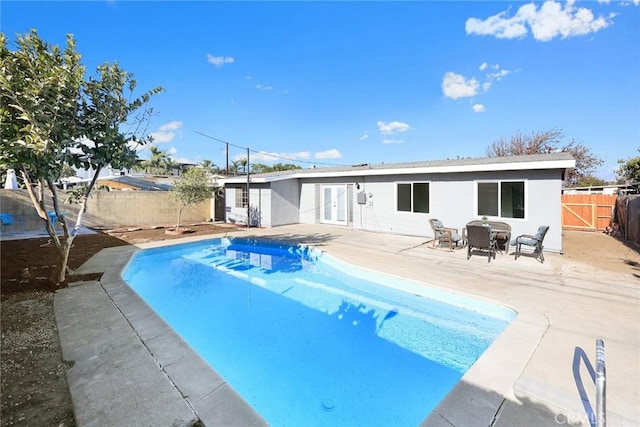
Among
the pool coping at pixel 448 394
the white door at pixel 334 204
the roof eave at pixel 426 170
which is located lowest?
the pool coping at pixel 448 394

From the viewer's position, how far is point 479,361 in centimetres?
337

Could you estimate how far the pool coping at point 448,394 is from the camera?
253cm

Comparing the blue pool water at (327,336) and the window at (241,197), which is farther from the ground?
the window at (241,197)

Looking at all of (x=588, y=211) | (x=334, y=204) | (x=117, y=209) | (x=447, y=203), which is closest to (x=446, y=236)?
(x=447, y=203)

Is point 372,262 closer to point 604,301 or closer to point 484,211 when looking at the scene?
point 604,301

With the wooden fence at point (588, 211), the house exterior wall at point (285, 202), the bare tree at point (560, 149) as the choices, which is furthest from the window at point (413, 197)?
the bare tree at point (560, 149)

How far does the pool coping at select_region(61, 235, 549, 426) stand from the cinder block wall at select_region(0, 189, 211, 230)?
42.5 ft

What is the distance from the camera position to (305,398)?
3510mm

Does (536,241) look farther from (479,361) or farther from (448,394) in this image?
(448,394)

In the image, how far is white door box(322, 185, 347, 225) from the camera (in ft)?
49.2

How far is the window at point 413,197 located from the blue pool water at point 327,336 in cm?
526

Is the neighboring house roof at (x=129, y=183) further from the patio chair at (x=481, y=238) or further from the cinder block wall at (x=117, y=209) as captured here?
the patio chair at (x=481, y=238)

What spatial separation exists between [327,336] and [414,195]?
8.65 metres

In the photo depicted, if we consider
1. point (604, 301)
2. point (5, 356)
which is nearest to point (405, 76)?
point (604, 301)
